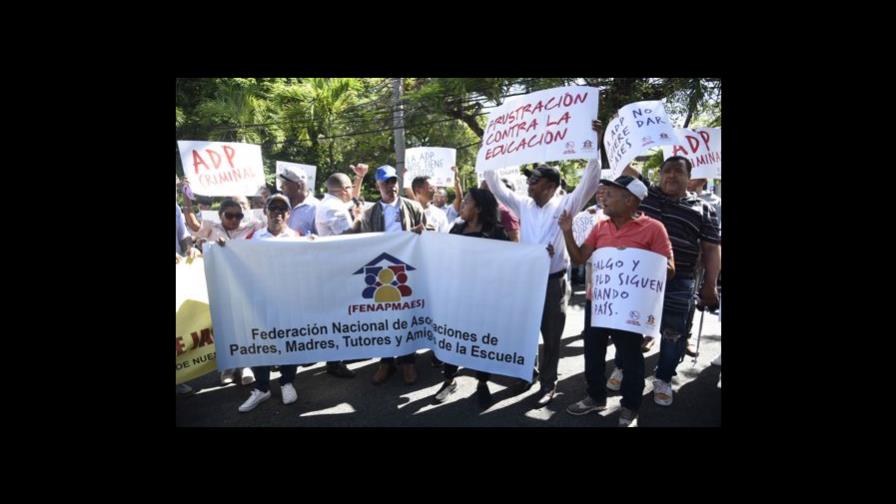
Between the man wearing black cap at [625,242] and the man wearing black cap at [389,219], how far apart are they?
165 cm

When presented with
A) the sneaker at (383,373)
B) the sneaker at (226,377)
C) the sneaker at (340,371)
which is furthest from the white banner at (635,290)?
the sneaker at (226,377)

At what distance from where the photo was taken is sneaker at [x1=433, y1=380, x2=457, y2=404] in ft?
14.2

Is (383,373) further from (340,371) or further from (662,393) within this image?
(662,393)

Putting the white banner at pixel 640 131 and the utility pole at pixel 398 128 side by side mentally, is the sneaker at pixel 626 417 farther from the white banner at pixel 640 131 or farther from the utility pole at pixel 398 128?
the utility pole at pixel 398 128

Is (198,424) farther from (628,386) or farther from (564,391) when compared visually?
(628,386)

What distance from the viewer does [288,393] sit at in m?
4.37

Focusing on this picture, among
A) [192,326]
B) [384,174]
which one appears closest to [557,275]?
[384,174]

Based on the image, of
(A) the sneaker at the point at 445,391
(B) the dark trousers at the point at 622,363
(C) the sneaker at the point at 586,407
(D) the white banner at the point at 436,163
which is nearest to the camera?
(B) the dark trousers at the point at 622,363

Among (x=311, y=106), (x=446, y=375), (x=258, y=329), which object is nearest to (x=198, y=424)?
(x=258, y=329)

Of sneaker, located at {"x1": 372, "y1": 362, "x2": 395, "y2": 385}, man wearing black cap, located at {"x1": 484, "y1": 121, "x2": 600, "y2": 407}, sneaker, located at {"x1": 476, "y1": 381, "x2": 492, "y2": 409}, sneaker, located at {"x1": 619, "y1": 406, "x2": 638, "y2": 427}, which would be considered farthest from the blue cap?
sneaker, located at {"x1": 619, "y1": 406, "x2": 638, "y2": 427}

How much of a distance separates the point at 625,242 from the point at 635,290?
1.09 feet

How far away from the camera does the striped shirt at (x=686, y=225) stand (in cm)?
391

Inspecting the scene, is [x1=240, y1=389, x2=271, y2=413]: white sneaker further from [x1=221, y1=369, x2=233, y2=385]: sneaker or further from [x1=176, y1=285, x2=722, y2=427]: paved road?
[x1=221, y1=369, x2=233, y2=385]: sneaker

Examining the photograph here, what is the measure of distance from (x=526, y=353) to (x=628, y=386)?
30.0 inches
